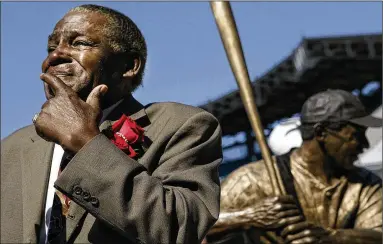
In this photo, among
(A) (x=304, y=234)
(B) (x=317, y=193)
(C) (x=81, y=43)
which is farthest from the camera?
(B) (x=317, y=193)

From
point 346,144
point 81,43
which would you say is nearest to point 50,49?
point 81,43

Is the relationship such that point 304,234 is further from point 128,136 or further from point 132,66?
point 128,136

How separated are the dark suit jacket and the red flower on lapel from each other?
32 millimetres

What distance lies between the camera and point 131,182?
2150mm

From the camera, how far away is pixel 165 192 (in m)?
2.18

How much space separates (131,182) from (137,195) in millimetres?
39

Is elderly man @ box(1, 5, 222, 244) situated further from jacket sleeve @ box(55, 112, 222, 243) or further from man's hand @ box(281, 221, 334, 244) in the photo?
man's hand @ box(281, 221, 334, 244)

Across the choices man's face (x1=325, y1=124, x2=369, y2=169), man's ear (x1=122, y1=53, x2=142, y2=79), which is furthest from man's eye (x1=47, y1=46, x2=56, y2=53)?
man's face (x1=325, y1=124, x2=369, y2=169)

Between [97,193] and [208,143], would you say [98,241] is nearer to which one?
[97,193]

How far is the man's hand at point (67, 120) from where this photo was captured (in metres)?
2.13

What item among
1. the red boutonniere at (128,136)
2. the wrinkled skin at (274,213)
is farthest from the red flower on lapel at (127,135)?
the wrinkled skin at (274,213)

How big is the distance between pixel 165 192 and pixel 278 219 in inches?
163

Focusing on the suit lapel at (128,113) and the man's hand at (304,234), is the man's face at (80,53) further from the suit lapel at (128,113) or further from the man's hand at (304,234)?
the man's hand at (304,234)

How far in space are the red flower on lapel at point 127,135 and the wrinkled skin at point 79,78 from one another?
0.26 feet
